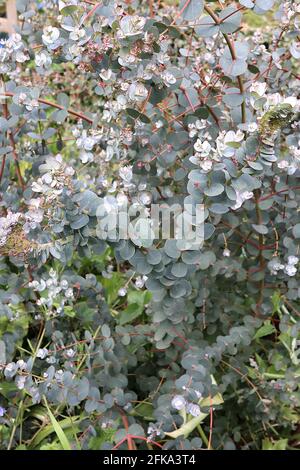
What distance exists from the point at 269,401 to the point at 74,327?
54cm

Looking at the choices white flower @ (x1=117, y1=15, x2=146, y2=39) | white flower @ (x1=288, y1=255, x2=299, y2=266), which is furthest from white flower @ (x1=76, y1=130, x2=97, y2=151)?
white flower @ (x1=288, y1=255, x2=299, y2=266)

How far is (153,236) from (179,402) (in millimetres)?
356

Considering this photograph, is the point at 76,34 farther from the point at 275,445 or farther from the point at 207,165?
the point at 275,445

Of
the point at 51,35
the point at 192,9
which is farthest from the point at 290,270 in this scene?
the point at 51,35

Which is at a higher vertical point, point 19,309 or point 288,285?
point 288,285

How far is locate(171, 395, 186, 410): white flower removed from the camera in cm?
107

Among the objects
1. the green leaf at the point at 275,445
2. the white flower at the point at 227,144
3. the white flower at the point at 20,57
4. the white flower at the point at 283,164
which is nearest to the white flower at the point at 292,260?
the white flower at the point at 283,164

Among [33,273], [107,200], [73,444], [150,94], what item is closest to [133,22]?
[150,94]

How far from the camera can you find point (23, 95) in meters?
1.16

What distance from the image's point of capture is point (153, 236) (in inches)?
37.5

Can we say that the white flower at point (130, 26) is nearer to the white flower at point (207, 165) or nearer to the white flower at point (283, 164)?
the white flower at point (207, 165)

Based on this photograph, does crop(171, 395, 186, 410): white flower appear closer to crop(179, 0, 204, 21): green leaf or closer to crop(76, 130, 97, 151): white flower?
crop(76, 130, 97, 151): white flower

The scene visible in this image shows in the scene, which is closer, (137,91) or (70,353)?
(137,91)
